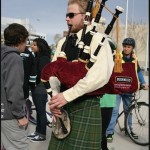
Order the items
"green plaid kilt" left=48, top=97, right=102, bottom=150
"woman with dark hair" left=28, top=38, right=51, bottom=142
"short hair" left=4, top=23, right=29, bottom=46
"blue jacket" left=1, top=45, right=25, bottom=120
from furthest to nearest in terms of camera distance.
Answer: "woman with dark hair" left=28, top=38, right=51, bottom=142, "short hair" left=4, top=23, right=29, bottom=46, "blue jacket" left=1, top=45, right=25, bottom=120, "green plaid kilt" left=48, top=97, right=102, bottom=150

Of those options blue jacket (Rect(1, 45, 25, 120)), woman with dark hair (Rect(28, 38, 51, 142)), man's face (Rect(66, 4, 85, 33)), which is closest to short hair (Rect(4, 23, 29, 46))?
blue jacket (Rect(1, 45, 25, 120))

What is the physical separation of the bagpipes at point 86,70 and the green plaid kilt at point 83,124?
0.07 m

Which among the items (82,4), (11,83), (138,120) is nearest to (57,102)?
(11,83)

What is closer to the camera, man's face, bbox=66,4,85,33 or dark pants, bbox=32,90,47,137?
man's face, bbox=66,4,85,33

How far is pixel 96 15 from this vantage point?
2328mm

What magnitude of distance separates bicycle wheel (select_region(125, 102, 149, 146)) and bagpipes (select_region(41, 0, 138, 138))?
2775 millimetres

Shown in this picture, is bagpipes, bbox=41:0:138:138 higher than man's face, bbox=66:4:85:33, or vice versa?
man's face, bbox=66:4:85:33

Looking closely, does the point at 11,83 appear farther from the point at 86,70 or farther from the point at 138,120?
the point at 138,120

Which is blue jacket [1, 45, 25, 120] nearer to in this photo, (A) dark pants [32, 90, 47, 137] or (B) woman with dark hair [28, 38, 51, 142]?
(B) woman with dark hair [28, 38, 51, 142]

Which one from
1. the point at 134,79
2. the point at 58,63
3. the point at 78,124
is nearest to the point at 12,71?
the point at 58,63

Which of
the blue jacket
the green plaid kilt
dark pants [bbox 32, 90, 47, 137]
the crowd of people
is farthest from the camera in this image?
dark pants [bbox 32, 90, 47, 137]

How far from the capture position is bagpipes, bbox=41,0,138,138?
2.27 meters

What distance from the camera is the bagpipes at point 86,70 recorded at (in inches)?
89.4

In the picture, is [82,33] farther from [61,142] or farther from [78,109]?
[61,142]
